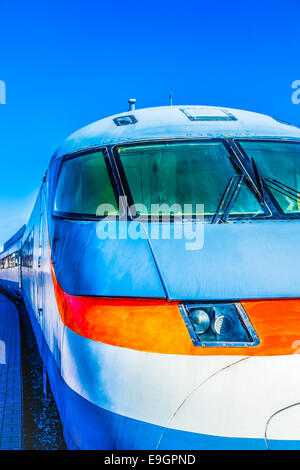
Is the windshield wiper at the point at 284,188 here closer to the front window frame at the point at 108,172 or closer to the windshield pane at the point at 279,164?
the windshield pane at the point at 279,164

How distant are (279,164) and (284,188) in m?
0.30

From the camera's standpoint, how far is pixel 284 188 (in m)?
2.98

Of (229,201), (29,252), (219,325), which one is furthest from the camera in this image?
(29,252)

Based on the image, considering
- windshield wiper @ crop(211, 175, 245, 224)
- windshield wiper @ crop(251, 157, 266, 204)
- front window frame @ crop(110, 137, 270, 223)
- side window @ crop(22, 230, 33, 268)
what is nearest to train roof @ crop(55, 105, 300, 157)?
front window frame @ crop(110, 137, 270, 223)

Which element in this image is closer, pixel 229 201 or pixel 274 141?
pixel 229 201

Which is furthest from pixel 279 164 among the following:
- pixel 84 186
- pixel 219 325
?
pixel 219 325

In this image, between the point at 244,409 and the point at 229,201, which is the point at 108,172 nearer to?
the point at 229,201

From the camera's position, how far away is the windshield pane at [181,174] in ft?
9.60

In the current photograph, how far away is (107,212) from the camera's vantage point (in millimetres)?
2869

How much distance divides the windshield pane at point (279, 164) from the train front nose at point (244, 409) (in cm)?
126

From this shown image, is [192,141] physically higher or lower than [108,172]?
higher

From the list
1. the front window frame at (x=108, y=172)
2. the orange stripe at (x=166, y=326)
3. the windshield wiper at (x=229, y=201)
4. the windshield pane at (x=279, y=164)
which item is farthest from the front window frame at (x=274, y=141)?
the front window frame at (x=108, y=172)

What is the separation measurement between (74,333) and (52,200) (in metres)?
1.48

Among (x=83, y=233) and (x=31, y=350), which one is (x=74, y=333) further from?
(x=31, y=350)
